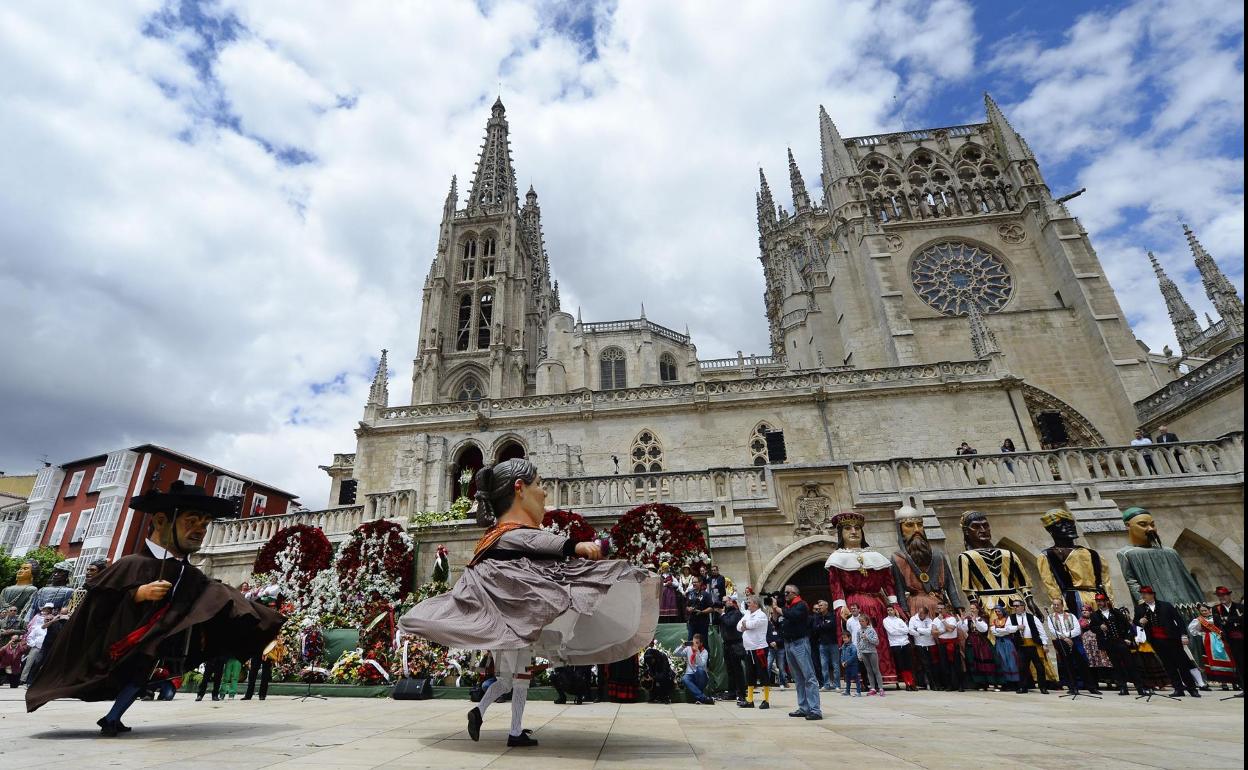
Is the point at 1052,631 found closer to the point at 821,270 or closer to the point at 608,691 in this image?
the point at 608,691

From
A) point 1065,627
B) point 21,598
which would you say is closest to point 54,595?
point 21,598

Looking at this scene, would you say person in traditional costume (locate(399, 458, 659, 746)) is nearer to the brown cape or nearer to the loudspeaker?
the brown cape

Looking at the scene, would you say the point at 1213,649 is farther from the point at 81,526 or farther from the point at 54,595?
the point at 81,526

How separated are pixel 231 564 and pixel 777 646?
51.5ft

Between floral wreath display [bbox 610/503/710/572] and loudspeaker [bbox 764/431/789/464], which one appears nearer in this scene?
floral wreath display [bbox 610/503/710/572]

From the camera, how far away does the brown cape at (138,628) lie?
4.11 meters

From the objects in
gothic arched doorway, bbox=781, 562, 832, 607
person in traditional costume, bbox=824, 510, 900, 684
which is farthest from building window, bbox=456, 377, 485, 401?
person in traditional costume, bbox=824, 510, 900, 684

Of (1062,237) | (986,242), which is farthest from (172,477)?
(1062,237)

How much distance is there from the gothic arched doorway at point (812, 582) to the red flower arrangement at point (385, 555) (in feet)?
28.9

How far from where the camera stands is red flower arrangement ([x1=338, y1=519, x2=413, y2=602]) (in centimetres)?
1244

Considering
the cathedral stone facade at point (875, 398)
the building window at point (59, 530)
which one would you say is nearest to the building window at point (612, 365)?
the cathedral stone facade at point (875, 398)

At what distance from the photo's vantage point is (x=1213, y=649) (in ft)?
28.1

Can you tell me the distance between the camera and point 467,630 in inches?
139

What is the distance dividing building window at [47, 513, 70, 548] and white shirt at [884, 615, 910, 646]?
4558cm
